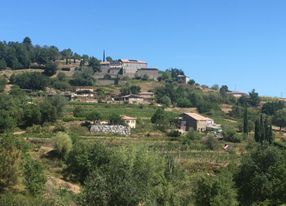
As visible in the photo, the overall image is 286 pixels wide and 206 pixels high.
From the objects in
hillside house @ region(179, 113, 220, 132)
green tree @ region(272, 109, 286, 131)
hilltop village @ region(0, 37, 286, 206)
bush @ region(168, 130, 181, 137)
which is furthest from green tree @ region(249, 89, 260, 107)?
bush @ region(168, 130, 181, 137)

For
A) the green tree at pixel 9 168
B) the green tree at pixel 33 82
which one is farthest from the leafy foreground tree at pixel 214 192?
the green tree at pixel 33 82

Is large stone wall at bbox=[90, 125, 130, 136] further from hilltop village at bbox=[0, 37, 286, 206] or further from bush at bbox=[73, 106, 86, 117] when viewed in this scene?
bush at bbox=[73, 106, 86, 117]

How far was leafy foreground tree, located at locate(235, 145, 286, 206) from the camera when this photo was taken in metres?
28.3

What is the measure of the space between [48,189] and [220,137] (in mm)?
34573

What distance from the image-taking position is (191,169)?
1704 inches

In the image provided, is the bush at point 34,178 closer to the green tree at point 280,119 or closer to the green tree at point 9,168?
the green tree at point 9,168

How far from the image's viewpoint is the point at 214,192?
2555cm

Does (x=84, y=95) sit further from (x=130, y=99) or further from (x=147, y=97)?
(x=147, y=97)

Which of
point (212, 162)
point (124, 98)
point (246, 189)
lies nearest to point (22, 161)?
point (246, 189)

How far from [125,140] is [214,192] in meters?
27.4

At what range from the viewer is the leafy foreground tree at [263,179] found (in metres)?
28.3

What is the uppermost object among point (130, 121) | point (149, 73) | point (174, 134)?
point (149, 73)

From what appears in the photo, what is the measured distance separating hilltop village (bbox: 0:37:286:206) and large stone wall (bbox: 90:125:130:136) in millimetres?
133

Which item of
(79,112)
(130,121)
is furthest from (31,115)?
(130,121)
